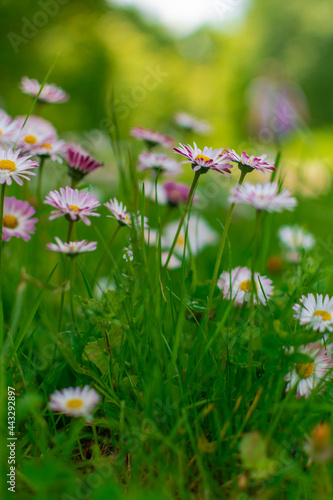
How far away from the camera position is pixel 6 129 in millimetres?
810

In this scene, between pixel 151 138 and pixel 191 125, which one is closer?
pixel 151 138

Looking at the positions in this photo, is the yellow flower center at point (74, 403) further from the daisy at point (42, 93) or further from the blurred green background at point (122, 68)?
the blurred green background at point (122, 68)

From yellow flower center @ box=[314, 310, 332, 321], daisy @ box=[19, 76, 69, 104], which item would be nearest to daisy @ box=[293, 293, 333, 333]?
yellow flower center @ box=[314, 310, 332, 321]

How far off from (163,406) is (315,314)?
239 millimetres

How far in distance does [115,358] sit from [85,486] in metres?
0.20

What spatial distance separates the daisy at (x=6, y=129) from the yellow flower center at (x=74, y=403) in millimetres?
447

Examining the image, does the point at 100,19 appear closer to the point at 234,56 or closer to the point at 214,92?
the point at 214,92

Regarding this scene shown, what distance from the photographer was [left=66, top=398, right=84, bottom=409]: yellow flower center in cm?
54

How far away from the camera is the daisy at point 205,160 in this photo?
2.05ft

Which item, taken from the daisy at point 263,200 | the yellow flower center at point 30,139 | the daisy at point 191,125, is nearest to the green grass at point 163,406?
the daisy at point 263,200

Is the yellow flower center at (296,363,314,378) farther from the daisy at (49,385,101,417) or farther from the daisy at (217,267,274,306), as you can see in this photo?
the daisy at (49,385,101,417)

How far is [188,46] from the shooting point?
6.06m

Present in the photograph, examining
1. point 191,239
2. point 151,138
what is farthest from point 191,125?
point 191,239

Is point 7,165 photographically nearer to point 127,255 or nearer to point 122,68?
point 127,255
